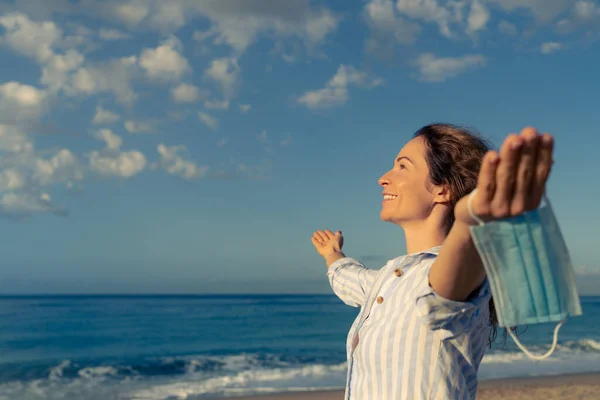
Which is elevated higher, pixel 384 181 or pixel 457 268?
pixel 384 181

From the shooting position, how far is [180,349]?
19516 mm

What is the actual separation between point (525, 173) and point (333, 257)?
1963 millimetres

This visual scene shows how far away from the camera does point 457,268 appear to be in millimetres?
1525

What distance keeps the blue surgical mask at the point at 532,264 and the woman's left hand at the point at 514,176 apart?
0.03m

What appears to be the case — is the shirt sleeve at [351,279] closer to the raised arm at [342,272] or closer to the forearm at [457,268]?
the raised arm at [342,272]

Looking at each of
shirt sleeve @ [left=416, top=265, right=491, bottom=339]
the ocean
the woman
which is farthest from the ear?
the ocean

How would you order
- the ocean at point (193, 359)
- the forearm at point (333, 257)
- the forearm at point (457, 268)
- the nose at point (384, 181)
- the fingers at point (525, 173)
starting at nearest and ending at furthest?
the fingers at point (525, 173) < the forearm at point (457, 268) < the nose at point (384, 181) < the forearm at point (333, 257) < the ocean at point (193, 359)

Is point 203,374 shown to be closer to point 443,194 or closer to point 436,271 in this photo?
point 443,194

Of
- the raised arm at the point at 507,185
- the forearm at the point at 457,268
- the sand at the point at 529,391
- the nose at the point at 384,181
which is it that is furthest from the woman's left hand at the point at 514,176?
the sand at the point at 529,391

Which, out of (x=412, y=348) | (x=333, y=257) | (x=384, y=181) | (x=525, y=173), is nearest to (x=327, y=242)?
(x=333, y=257)

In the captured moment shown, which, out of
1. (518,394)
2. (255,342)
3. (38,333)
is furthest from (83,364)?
(518,394)

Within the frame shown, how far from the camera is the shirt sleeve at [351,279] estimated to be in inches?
106

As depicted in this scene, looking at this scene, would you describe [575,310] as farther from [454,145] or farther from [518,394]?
[518,394]

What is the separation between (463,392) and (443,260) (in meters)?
0.70
